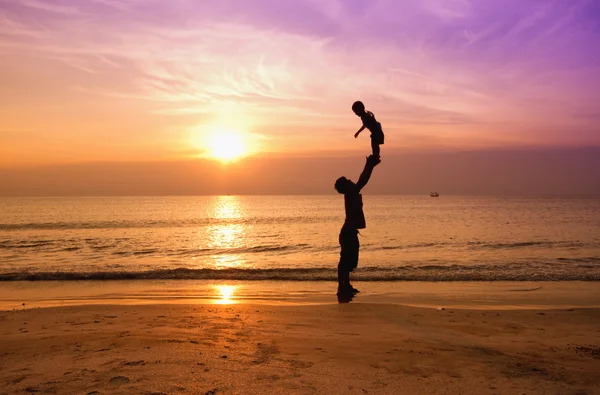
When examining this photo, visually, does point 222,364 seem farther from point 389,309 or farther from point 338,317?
point 389,309

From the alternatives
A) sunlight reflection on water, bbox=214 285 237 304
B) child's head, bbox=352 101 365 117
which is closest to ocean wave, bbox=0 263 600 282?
sunlight reflection on water, bbox=214 285 237 304

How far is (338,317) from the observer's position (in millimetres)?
8289

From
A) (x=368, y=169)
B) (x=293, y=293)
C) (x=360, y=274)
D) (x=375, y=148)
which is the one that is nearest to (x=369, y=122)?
(x=375, y=148)

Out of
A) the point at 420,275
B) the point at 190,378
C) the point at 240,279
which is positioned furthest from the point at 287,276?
the point at 190,378

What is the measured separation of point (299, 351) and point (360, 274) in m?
10.1

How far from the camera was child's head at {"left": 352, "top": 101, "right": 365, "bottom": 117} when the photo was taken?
8.07 m

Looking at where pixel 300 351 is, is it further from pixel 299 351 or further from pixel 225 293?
pixel 225 293

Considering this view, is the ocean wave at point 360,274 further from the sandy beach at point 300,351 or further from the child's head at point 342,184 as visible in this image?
the sandy beach at point 300,351

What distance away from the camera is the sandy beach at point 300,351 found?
4594 mm

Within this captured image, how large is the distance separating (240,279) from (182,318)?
23.6 ft

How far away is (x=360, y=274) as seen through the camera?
15.7 m

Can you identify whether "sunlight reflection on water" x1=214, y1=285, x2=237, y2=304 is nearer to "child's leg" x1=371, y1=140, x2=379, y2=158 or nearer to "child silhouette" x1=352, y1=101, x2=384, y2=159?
"child's leg" x1=371, y1=140, x2=379, y2=158

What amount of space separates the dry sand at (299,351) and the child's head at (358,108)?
3.84 m

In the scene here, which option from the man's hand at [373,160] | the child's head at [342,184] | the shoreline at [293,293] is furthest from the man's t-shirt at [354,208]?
the shoreline at [293,293]
